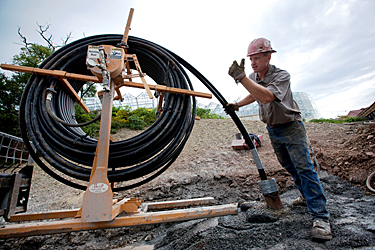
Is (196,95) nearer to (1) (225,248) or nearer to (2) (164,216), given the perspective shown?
(2) (164,216)

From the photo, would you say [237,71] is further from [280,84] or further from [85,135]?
[85,135]

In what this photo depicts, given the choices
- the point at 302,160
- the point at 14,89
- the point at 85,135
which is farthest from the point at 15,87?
the point at 302,160

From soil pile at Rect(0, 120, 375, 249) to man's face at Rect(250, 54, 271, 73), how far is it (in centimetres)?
152

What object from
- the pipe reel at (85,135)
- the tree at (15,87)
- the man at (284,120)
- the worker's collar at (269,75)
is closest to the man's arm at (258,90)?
the man at (284,120)

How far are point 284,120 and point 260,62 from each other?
658mm

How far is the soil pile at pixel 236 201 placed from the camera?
1.65 metres

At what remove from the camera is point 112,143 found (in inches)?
92.4

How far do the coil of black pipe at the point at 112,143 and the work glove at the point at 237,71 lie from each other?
603 mm

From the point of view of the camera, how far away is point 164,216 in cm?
178

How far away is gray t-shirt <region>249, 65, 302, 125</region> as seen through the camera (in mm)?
1867

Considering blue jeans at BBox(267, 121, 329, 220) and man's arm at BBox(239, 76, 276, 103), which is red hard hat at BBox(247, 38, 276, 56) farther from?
blue jeans at BBox(267, 121, 329, 220)

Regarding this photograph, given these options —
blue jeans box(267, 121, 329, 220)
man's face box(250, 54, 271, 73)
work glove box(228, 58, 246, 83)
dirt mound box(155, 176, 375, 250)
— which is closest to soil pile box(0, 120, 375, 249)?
dirt mound box(155, 176, 375, 250)

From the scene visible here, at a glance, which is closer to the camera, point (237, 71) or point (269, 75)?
point (237, 71)

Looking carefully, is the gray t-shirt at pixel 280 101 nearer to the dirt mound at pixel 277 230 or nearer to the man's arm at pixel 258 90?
the man's arm at pixel 258 90
